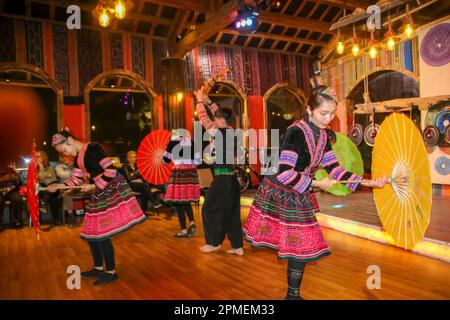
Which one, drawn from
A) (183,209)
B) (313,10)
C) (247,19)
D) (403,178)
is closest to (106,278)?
(183,209)

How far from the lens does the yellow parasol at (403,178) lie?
7.01ft

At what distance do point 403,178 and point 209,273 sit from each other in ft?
6.00

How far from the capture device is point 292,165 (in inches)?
85.0

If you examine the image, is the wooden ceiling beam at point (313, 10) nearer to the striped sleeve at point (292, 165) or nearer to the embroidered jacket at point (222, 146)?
the embroidered jacket at point (222, 146)

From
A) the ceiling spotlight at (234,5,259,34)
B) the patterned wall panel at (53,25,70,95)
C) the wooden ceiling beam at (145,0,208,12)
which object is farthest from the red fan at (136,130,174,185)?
→ the patterned wall panel at (53,25,70,95)

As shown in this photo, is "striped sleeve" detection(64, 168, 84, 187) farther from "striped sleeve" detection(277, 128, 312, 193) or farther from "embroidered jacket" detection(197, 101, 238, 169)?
"striped sleeve" detection(277, 128, 312, 193)

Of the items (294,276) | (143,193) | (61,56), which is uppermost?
(61,56)

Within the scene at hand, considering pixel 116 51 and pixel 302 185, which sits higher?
pixel 116 51

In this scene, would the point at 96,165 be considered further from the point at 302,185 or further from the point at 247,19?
the point at 247,19

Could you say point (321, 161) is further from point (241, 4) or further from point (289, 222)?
point (241, 4)

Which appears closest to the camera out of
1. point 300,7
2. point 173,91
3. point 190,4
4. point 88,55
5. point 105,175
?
point 105,175

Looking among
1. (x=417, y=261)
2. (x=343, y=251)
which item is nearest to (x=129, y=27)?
(x=343, y=251)

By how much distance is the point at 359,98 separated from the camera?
9.56m

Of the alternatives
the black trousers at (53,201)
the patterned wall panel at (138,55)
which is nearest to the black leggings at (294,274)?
the black trousers at (53,201)
